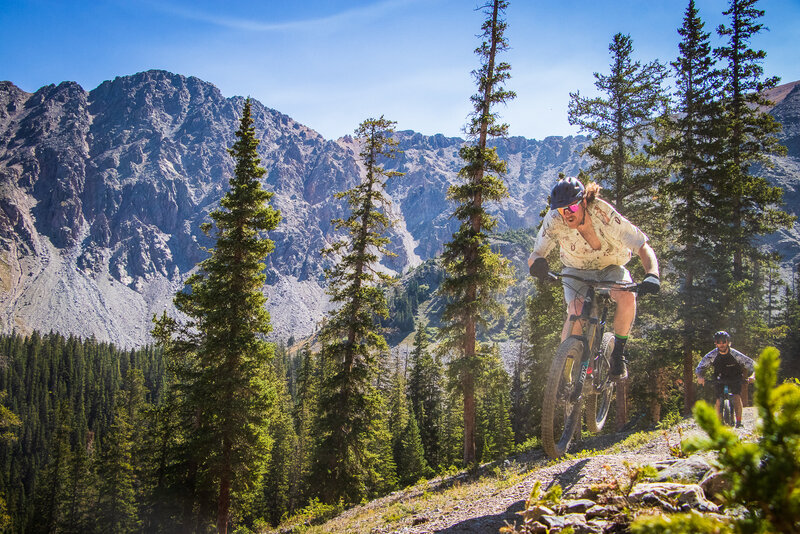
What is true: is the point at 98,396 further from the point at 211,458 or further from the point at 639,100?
the point at 639,100

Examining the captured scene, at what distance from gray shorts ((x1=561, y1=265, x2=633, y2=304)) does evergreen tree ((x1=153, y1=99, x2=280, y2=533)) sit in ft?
40.6

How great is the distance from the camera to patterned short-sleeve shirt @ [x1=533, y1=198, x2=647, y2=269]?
577cm

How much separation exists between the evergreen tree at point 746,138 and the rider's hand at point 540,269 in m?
18.8

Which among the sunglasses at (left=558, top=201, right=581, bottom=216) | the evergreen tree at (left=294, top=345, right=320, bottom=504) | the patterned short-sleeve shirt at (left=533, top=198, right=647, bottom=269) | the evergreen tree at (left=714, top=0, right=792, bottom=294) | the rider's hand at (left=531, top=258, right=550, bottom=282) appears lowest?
the evergreen tree at (left=294, top=345, right=320, bottom=504)

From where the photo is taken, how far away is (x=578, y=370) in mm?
5777

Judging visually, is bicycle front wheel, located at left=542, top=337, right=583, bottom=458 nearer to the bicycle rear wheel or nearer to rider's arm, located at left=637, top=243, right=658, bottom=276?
the bicycle rear wheel

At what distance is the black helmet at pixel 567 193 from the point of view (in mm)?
5496

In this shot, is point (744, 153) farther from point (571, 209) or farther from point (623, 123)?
point (571, 209)

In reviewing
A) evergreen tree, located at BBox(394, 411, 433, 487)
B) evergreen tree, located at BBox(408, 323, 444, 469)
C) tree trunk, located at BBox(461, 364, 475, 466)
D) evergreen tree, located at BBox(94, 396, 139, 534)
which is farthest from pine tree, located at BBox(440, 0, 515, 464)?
evergreen tree, located at BBox(94, 396, 139, 534)

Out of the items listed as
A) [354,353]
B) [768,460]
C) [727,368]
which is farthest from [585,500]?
[354,353]

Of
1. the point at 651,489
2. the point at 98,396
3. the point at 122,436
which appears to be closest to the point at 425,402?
the point at 122,436

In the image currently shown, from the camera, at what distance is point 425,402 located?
4947 centimetres

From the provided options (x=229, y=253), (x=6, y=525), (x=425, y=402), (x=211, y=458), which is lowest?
(x=6, y=525)

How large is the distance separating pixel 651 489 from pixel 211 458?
15351mm
